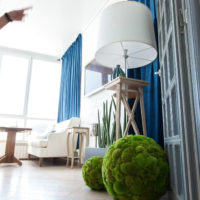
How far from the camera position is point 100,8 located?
12.2 ft

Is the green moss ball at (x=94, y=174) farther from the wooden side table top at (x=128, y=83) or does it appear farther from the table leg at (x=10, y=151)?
the table leg at (x=10, y=151)

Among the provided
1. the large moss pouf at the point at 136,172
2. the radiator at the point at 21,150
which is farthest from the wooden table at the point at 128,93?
the radiator at the point at 21,150

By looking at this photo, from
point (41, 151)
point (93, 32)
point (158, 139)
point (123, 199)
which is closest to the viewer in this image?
point (123, 199)

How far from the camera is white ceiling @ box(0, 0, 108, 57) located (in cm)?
371

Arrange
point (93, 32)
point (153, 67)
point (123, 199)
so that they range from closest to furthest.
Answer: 1. point (123, 199)
2. point (153, 67)
3. point (93, 32)

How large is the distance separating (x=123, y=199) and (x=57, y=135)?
2646 millimetres

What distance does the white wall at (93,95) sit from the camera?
11.4 ft

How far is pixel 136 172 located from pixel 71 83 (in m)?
4.00

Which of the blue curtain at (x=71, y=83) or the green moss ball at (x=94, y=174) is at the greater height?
the blue curtain at (x=71, y=83)

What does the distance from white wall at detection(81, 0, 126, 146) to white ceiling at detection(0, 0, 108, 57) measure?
133 mm

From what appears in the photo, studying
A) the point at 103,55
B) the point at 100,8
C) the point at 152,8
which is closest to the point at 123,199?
the point at 103,55

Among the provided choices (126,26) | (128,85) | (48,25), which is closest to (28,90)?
(48,25)

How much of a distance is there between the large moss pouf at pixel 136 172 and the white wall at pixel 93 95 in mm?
2053

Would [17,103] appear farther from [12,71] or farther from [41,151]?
[41,151]
